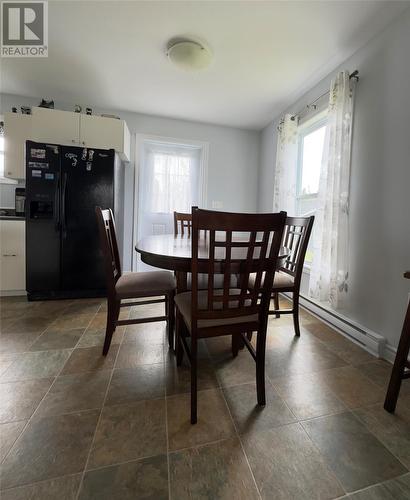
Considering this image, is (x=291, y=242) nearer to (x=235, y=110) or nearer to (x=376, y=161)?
(x=376, y=161)

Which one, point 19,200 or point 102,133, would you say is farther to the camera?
point 19,200

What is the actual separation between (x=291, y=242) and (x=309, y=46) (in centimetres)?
166

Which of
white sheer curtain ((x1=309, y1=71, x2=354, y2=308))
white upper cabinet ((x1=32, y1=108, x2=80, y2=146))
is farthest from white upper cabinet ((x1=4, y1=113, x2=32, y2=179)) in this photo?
white sheer curtain ((x1=309, y1=71, x2=354, y2=308))

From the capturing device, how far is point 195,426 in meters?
1.10

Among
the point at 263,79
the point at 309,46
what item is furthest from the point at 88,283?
the point at 309,46

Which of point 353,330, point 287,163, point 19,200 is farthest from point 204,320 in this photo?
point 19,200

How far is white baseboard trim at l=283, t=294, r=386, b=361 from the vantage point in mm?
1712

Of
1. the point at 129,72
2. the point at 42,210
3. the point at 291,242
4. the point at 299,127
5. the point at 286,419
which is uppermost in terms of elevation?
the point at 129,72

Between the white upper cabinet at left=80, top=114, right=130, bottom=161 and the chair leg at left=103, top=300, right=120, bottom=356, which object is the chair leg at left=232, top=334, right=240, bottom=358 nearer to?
the chair leg at left=103, top=300, right=120, bottom=356

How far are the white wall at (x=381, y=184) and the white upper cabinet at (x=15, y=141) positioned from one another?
11.2ft

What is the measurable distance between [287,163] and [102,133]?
2.24 metres

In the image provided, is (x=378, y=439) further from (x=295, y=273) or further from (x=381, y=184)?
(x=381, y=184)

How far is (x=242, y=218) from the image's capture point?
3.35 ft

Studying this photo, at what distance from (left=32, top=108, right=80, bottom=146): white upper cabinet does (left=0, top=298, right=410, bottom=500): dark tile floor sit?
2.13 meters
